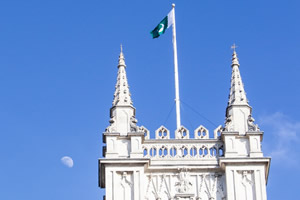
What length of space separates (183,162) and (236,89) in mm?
3360

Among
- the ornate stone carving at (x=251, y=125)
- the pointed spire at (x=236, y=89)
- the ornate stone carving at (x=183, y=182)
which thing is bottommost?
the ornate stone carving at (x=183, y=182)

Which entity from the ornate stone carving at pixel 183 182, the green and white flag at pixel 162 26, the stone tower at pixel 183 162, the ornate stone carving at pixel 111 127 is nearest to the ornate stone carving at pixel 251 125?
the stone tower at pixel 183 162

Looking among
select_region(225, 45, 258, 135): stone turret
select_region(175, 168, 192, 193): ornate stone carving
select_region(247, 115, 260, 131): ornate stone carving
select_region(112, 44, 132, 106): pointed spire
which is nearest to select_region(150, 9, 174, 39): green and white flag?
select_region(112, 44, 132, 106): pointed spire

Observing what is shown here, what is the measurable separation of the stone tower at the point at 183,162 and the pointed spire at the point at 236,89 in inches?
11.6

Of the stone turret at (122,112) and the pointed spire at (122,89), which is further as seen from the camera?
the pointed spire at (122,89)

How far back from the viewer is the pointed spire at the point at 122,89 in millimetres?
42531

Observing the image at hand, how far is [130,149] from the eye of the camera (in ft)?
136

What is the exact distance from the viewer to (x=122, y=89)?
4294 cm

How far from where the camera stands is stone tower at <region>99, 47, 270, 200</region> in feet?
133

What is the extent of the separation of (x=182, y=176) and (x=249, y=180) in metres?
2.10

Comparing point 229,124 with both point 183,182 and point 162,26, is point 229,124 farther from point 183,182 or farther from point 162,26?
point 162,26

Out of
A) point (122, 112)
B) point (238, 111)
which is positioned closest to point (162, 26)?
point (122, 112)

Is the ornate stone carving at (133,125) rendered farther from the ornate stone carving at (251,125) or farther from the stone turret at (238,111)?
the ornate stone carving at (251,125)

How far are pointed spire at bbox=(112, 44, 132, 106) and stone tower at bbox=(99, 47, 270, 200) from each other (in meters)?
0.13
